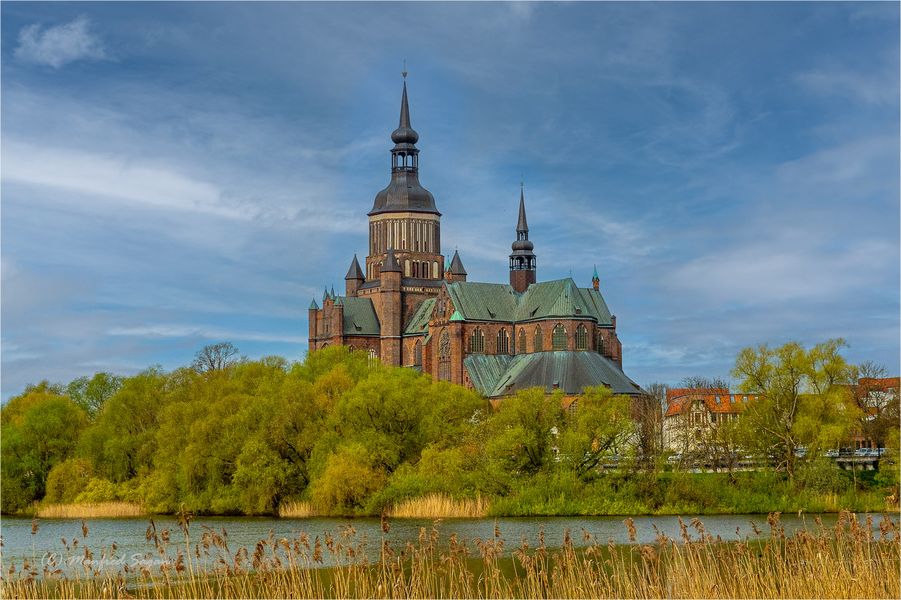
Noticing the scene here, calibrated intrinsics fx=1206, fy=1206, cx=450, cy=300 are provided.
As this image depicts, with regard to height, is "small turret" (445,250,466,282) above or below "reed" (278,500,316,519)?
above

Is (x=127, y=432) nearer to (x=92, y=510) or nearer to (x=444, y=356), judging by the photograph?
(x=92, y=510)

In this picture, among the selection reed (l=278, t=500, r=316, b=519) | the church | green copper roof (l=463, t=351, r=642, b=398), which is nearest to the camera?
reed (l=278, t=500, r=316, b=519)

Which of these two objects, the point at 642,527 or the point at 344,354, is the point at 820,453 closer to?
the point at 642,527

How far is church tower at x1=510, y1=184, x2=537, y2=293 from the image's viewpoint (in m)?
110

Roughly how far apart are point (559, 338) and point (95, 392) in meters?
41.4

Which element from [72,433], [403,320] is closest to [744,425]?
[72,433]

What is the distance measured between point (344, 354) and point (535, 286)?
3692 cm

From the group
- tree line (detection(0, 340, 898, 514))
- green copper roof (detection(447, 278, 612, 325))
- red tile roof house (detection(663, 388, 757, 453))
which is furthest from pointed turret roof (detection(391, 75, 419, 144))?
tree line (detection(0, 340, 898, 514))

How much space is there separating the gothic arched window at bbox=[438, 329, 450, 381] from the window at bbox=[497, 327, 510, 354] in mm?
4614

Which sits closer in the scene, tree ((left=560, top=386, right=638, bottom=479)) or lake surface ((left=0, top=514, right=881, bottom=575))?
lake surface ((left=0, top=514, right=881, bottom=575))

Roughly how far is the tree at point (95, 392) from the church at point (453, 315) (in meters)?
32.6

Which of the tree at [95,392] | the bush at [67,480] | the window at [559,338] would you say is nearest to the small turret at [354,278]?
the window at [559,338]

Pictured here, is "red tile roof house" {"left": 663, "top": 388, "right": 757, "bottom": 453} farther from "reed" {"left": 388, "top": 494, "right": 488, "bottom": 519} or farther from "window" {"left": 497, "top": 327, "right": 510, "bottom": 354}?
"window" {"left": 497, "top": 327, "right": 510, "bottom": 354}

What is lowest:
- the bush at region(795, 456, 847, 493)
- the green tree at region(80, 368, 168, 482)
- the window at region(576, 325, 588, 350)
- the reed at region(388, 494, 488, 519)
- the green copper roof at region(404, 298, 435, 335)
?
the reed at region(388, 494, 488, 519)
